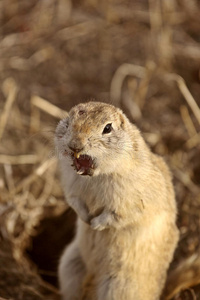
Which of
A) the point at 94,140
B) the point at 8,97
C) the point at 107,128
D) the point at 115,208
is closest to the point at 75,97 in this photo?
the point at 8,97

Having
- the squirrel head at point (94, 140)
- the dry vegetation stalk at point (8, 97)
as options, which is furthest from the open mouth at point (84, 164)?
the dry vegetation stalk at point (8, 97)

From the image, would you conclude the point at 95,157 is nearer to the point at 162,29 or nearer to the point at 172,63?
the point at 172,63

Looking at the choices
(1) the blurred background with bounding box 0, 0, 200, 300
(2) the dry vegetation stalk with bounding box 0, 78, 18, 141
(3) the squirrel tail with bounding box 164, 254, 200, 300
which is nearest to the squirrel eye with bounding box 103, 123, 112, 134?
(1) the blurred background with bounding box 0, 0, 200, 300

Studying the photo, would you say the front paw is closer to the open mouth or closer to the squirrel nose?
the open mouth

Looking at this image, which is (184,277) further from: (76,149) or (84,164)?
(76,149)

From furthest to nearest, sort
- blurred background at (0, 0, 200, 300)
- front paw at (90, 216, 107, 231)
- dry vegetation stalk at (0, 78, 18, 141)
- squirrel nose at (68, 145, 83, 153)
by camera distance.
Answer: dry vegetation stalk at (0, 78, 18, 141) → blurred background at (0, 0, 200, 300) → front paw at (90, 216, 107, 231) → squirrel nose at (68, 145, 83, 153)
